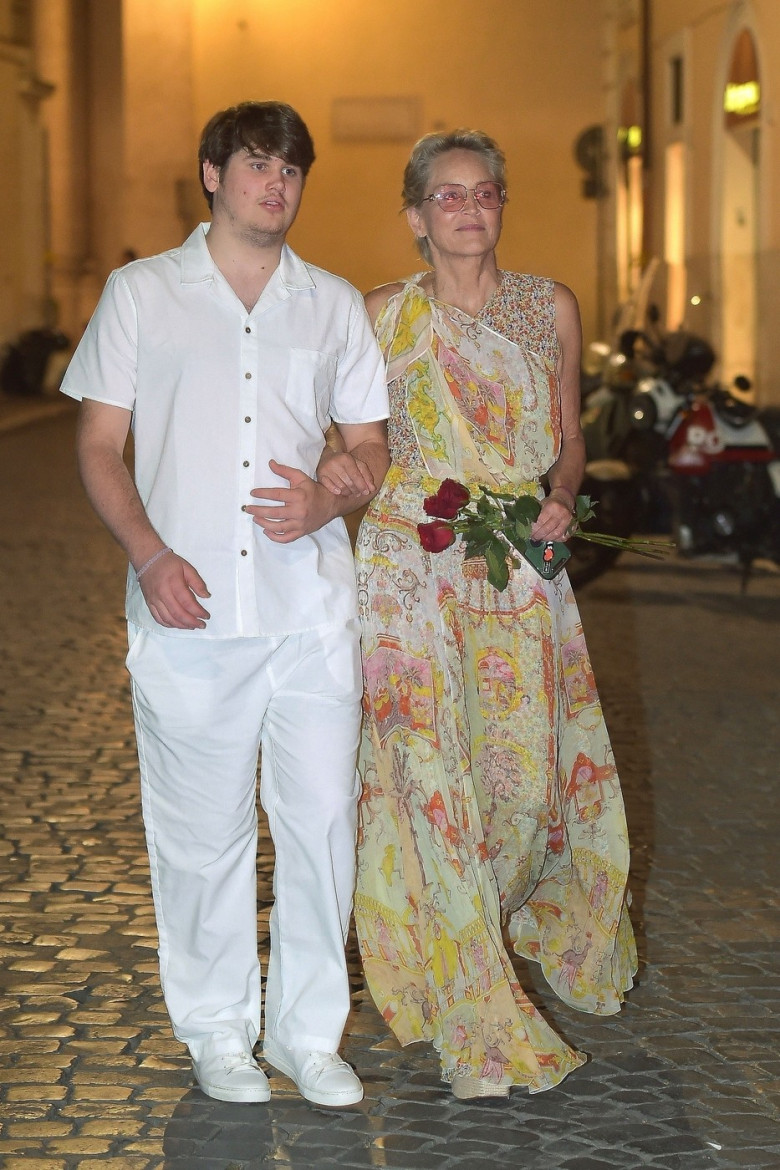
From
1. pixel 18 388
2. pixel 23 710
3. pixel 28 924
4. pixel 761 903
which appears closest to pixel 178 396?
pixel 28 924

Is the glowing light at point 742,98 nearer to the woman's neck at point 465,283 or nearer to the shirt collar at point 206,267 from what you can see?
the woman's neck at point 465,283

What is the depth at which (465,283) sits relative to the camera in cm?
443

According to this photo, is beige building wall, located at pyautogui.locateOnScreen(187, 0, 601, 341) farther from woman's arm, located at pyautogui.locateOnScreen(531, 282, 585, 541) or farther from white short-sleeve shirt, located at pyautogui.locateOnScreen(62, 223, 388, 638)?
white short-sleeve shirt, located at pyautogui.locateOnScreen(62, 223, 388, 638)

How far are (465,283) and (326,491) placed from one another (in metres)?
0.77

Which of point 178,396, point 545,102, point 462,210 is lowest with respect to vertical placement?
point 178,396

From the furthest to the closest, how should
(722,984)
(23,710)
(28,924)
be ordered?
(23,710)
(28,924)
(722,984)

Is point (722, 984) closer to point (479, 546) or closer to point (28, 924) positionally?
point (479, 546)

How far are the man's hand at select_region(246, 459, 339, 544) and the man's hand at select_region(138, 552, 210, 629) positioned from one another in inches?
6.6

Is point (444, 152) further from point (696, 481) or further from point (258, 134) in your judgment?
point (696, 481)

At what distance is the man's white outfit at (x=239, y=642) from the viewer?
3.87 meters

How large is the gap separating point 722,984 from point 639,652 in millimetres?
4938

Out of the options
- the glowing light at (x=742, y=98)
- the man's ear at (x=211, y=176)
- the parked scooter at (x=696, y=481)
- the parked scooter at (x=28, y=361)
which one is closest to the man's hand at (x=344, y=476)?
the man's ear at (x=211, y=176)

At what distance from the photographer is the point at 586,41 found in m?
34.4

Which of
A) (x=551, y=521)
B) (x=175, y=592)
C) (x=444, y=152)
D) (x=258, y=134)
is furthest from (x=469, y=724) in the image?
(x=258, y=134)
